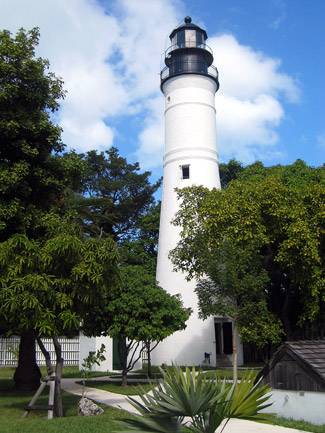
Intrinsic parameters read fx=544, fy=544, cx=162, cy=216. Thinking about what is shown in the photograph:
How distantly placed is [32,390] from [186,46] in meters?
20.5

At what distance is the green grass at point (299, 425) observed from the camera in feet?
32.9

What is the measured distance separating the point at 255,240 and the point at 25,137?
9.45 metres

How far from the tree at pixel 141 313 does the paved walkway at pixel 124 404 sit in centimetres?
200

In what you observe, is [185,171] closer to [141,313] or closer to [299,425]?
[141,313]

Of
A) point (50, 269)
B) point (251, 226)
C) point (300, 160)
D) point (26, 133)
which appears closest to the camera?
point (50, 269)

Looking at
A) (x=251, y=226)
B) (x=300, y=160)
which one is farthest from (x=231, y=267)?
(x=300, y=160)

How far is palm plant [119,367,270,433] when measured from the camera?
490cm

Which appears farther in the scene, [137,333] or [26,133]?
[137,333]

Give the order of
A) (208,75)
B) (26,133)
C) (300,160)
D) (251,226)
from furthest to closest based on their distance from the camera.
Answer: (208,75) < (300,160) < (251,226) < (26,133)

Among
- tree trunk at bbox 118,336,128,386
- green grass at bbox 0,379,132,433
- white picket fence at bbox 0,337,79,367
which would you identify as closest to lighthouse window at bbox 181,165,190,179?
white picket fence at bbox 0,337,79,367

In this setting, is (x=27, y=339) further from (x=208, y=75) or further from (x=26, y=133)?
(x=208, y=75)

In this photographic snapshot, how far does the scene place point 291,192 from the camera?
21859 millimetres

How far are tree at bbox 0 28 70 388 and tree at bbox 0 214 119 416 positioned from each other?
3134 mm

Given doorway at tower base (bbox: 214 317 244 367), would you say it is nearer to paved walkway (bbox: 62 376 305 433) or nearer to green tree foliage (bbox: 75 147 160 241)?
paved walkway (bbox: 62 376 305 433)
